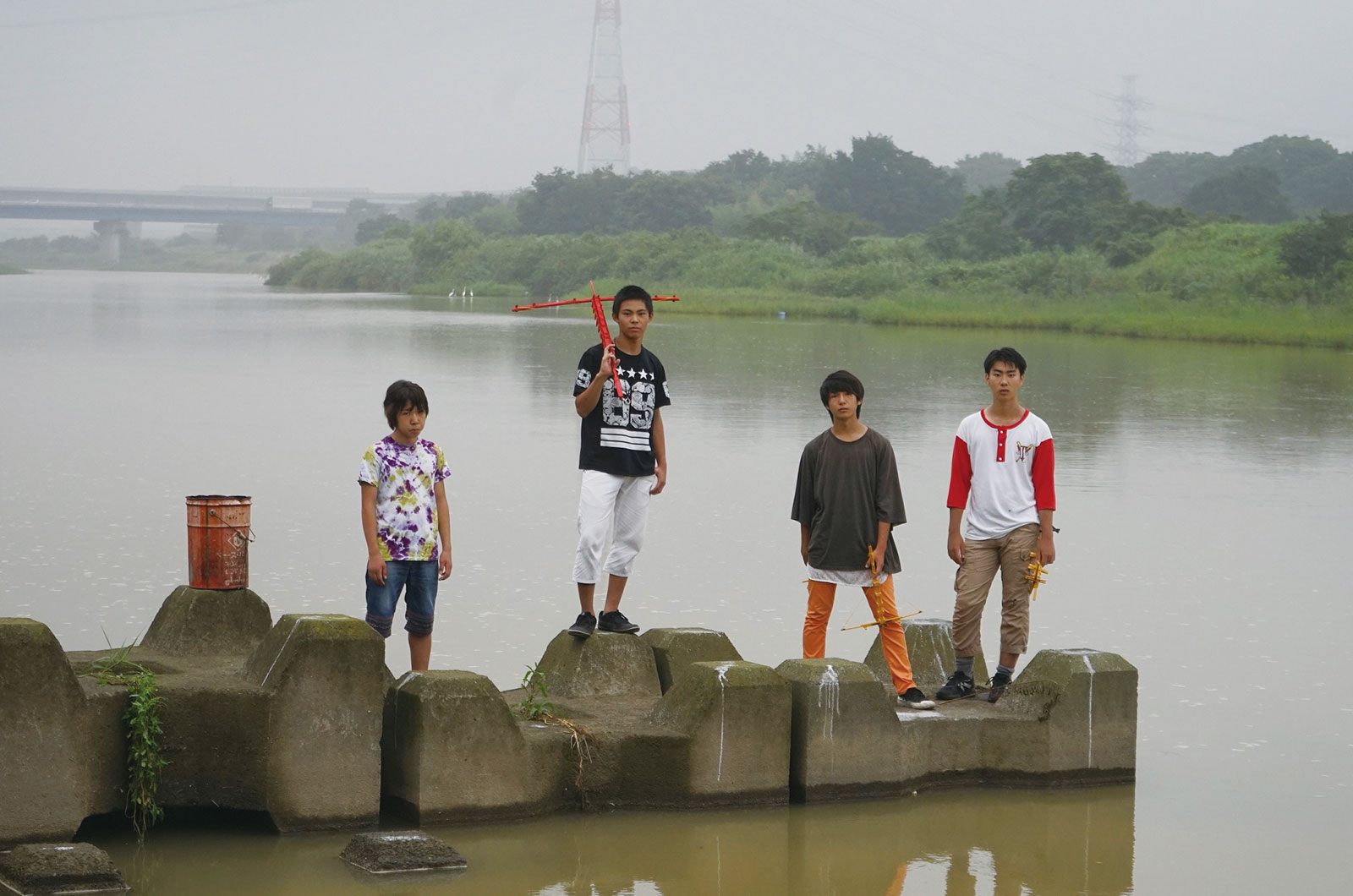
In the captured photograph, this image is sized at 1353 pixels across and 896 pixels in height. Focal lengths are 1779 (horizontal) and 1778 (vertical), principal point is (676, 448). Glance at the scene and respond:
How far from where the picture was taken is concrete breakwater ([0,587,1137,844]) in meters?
6.02

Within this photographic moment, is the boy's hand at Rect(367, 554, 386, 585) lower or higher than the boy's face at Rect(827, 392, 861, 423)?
lower

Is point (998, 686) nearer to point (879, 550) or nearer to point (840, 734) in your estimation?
point (879, 550)

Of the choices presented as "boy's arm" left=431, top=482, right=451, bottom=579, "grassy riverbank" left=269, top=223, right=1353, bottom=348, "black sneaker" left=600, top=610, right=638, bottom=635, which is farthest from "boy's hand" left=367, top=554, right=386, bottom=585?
"grassy riverbank" left=269, top=223, right=1353, bottom=348

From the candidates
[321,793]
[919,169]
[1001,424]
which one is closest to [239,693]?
[321,793]

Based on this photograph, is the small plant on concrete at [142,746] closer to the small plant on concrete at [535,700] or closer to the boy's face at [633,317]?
the small plant on concrete at [535,700]

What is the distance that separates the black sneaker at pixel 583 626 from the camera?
25.0 feet

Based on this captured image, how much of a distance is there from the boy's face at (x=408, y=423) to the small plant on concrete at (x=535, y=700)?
1111mm

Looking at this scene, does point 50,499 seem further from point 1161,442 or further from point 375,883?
point 1161,442

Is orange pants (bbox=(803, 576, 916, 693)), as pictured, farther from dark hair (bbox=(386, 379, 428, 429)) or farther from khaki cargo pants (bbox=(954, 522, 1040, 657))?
dark hair (bbox=(386, 379, 428, 429))

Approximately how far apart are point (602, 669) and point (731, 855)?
1310 mm

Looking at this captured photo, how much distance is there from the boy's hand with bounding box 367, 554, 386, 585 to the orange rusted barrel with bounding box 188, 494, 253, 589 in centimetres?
54

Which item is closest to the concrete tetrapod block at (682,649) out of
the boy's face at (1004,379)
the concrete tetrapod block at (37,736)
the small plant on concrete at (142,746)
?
the boy's face at (1004,379)

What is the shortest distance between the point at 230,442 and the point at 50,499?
4.52 m

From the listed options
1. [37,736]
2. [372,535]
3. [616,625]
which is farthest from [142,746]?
[616,625]
